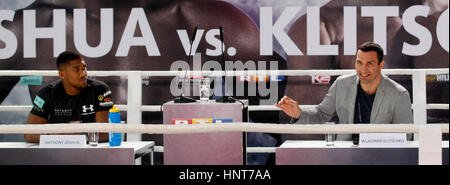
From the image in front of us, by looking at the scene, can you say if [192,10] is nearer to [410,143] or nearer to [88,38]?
[88,38]

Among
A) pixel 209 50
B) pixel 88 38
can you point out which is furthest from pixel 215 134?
pixel 88 38

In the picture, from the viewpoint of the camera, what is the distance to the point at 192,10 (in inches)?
158

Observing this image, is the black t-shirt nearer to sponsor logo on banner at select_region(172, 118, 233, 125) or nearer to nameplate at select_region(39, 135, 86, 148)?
sponsor logo on banner at select_region(172, 118, 233, 125)

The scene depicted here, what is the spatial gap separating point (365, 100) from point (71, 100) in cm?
154

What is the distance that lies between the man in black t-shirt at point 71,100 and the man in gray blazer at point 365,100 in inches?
38.6

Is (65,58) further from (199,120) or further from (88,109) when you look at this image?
(199,120)

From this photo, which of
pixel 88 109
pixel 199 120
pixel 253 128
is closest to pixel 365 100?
pixel 199 120

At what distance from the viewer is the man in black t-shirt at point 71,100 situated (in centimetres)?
264

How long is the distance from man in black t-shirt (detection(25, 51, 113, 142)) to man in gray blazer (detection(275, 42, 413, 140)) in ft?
3.22

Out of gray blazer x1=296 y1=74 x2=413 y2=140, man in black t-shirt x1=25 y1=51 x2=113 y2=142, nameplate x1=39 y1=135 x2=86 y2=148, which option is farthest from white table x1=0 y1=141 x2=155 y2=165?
gray blazer x1=296 y1=74 x2=413 y2=140

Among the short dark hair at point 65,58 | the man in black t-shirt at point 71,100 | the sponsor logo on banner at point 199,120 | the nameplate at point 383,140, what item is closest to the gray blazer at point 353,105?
the sponsor logo on banner at point 199,120

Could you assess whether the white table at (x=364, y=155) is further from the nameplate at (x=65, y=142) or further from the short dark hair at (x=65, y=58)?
the short dark hair at (x=65, y=58)

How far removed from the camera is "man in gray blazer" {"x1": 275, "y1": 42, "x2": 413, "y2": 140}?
2.51 meters
